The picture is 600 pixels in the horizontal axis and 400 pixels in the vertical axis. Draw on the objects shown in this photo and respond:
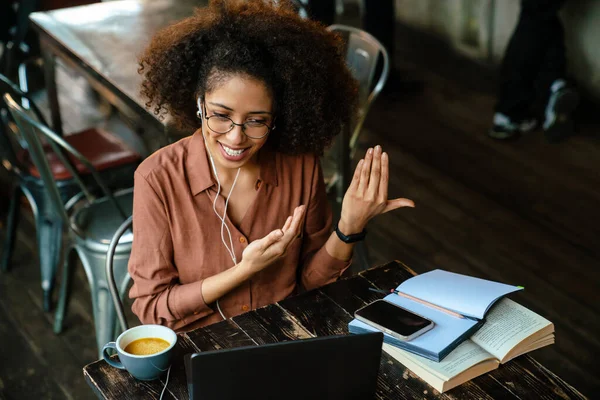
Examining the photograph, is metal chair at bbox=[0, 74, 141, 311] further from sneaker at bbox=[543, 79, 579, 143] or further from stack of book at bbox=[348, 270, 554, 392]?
sneaker at bbox=[543, 79, 579, 143]

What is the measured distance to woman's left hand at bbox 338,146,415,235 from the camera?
63.6 inches

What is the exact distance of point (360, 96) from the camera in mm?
2688

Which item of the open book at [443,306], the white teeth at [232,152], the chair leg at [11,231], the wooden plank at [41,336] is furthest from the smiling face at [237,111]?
the chair leg at [11,231]

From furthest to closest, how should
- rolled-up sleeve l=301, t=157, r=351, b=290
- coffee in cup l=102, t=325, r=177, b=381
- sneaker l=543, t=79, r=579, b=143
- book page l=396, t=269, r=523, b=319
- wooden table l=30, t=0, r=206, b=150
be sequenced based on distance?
1. sneaker l=543, t=79, r=579, b=143
2. wooden table l=30, t=0, r=206, b=150
3. rolled-up sleeve l=301, t=157, r=351, b=290
4. book page l=396, t=269, r=523, b=319
5. coffee in cup l=102, t=325, r=177, b=381

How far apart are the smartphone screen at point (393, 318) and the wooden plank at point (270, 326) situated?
0.41 feet

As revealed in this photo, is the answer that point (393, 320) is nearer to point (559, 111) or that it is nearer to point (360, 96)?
point (360, 96)

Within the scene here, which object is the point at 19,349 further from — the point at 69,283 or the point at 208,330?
the point at 208,330

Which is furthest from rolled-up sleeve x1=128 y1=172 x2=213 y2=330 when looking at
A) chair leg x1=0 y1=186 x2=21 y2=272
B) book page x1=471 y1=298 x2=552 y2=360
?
chair leg x1=0 y1=186 x2=21 y2=272

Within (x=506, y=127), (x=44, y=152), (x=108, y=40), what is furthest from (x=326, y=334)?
(x=506, y=127)

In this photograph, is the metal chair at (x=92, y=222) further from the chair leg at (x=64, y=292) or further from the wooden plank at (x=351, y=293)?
the wooden plank at (x=351, y=293)

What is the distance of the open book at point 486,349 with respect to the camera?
1.40m

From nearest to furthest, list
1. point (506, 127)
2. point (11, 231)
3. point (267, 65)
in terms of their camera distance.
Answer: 1. point (267, 65)
2. point (11, 231)
3. point (506, 127)

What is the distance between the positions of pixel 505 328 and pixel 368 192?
1.25 ft

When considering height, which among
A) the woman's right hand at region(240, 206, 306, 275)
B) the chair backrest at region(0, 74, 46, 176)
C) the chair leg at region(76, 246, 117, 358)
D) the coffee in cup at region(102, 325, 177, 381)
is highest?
the woman's right hand at region(240, 206, 306, 275)
